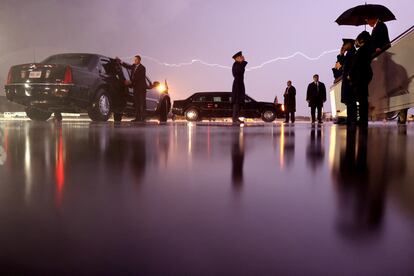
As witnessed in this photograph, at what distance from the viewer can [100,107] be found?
937cm

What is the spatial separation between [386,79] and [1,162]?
7.32 m

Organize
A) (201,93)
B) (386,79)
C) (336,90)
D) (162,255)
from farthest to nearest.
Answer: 1. (201,93)
2. (336,90)
3. (386,79)
4. (162,255)

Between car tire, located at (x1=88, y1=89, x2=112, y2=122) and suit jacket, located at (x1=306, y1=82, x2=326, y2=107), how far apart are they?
5.79 metres

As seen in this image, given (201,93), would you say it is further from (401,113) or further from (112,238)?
(112,238)

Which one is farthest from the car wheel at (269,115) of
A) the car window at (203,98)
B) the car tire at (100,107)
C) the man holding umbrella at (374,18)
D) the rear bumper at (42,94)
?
the rear bumper at (42,94)

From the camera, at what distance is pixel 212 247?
583 millimetres

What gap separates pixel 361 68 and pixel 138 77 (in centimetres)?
497

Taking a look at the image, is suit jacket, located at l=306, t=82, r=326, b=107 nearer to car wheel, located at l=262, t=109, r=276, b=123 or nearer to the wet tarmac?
car wheel, located at l=262, t=109, r=276, b=123

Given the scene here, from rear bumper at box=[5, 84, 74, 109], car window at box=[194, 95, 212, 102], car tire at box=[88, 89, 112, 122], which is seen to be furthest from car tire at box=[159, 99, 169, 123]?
car window at box=[194, 95, 212, 102]

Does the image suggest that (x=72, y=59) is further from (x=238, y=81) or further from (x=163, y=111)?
(x=163, y=111)

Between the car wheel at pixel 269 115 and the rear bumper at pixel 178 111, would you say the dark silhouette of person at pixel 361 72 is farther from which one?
the rear bumper at pixel 178 111

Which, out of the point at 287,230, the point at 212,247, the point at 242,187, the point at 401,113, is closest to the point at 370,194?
the point at 242,187

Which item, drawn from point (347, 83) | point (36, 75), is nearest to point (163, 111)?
point (36, 75)

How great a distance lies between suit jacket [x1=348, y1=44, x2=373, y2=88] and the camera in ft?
22.0
